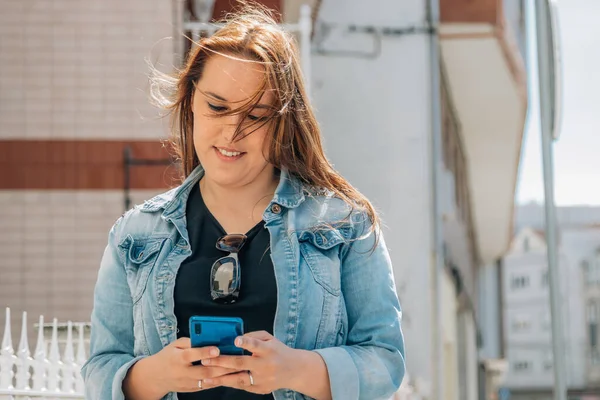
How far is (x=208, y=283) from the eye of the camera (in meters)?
2.38

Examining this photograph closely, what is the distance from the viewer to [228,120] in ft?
7.81

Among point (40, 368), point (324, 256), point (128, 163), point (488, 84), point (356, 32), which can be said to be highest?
point (356, 32)

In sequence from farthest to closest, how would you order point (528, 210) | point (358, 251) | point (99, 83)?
point (528, 210)
point (99, 83)
point (358, 251)

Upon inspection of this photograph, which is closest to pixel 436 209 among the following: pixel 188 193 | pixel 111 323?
pixel 188 193

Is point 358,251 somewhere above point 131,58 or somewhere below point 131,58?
below

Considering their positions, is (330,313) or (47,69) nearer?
(330,313)

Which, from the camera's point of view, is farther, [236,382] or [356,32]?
[356,32]

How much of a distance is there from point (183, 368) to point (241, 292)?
0.78 ft

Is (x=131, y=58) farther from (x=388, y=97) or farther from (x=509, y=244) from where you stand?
(x=509, y=244)

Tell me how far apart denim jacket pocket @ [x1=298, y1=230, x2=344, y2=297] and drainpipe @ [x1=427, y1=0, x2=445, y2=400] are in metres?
9.93

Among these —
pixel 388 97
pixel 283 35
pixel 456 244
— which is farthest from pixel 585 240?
pixel 283 35

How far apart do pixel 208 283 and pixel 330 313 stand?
0.26 m

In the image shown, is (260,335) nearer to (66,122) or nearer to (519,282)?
(66,122)

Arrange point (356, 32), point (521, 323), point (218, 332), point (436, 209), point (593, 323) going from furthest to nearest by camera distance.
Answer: point (521, 323), point (593, 323), point (356, 32), point (436, 209), point (218, 332)
